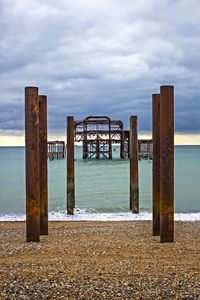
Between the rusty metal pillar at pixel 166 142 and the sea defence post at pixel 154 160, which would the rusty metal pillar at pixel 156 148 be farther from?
the rusty metal pillar at pixel 166 142

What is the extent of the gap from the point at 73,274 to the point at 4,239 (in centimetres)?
321

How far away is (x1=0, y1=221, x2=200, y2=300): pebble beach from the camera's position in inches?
187

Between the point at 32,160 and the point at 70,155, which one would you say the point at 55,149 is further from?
the point at 32,160

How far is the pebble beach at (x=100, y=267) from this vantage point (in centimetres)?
475

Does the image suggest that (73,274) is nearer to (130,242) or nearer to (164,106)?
(130,242)

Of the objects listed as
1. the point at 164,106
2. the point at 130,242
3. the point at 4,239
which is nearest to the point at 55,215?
the point at 4,239

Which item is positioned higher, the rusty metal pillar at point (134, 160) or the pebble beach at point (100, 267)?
the rusty metal pillar at point (134, 160)

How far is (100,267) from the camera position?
564 cm

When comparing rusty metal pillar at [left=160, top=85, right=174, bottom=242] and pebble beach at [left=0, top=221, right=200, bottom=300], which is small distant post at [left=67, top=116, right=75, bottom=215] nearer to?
pebble beach at [left=0, top=221, right=200, bottom=300]

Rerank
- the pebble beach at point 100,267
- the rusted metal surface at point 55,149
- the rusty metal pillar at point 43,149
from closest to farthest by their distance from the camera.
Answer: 1. the pebble beach at point 100,267
2. the rusty metal pillar at point 43,149
3. the rusted metal surface at point 55,149

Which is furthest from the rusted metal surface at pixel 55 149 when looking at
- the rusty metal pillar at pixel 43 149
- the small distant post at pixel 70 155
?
the rusty metal pillar at pixel 43 149

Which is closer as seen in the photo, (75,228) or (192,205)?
(75,228)

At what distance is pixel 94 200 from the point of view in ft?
63.3

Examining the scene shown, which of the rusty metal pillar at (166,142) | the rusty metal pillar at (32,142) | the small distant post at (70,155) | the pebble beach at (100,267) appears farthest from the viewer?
the small distant post at (70,155)
